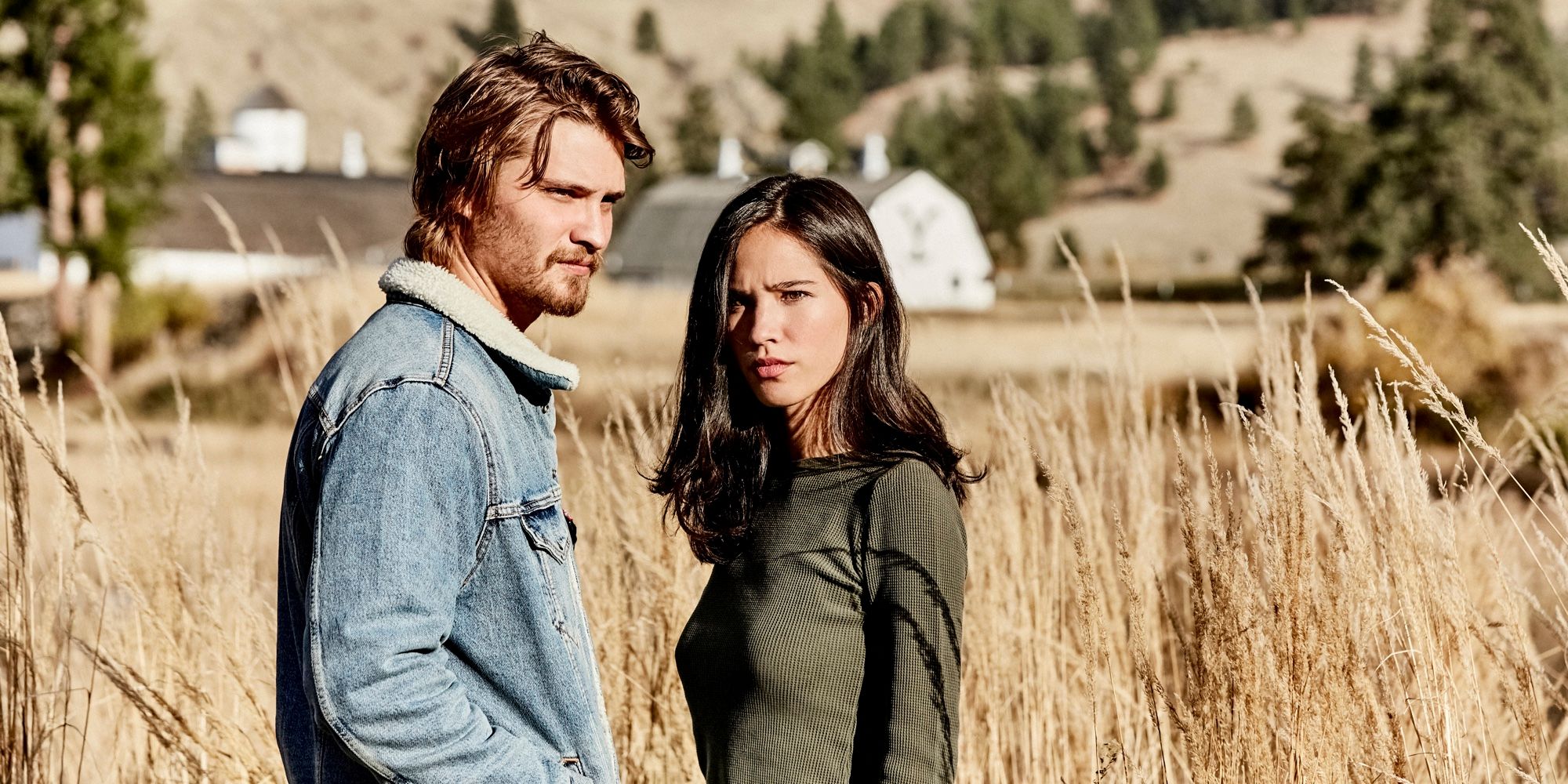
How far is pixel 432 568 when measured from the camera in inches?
51.9

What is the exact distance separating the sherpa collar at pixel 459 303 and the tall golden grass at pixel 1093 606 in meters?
0.65

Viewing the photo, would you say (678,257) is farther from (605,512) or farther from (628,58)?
(628,58)

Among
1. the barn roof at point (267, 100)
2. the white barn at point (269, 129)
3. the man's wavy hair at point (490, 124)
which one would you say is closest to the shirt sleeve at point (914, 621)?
the man's wavy hair at point (490, 124)

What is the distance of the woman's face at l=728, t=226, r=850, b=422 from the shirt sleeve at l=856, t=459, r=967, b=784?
229 mm

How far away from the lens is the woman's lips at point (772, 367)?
6.09ft

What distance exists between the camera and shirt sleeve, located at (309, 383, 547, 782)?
1282 mm

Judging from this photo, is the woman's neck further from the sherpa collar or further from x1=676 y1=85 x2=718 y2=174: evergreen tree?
x1=676 y1=85 x2=718 y2=174: evergreen tree

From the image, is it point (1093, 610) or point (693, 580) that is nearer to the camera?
point (1093, 610)

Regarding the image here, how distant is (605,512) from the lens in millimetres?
2861

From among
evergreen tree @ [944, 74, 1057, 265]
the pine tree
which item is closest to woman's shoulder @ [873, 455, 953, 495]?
the pine tree

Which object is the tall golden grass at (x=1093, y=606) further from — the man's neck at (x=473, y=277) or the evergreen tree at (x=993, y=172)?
the evergreen tree at (x=993, y=172)

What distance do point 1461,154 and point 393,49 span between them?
123185 mm

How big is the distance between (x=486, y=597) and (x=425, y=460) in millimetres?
195

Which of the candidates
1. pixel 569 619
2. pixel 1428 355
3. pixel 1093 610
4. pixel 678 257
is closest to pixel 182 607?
pixel 569 619
